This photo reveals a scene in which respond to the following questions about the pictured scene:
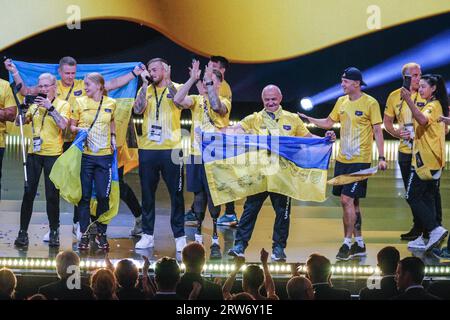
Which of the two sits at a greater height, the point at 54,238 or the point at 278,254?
the point at 54,238

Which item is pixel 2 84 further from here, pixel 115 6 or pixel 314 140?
pixel 115 6

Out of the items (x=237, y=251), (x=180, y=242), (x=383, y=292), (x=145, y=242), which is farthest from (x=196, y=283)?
(x=145, y=242)

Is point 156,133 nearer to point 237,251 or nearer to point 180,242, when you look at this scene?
point 180,242

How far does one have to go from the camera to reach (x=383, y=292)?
19.7 ft

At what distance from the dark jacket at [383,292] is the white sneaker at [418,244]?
2718 mm

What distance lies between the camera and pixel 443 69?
1429cm

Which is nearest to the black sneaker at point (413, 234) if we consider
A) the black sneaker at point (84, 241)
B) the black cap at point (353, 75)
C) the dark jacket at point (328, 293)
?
the black cap at point (353, 75)

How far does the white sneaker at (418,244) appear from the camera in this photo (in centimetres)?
875

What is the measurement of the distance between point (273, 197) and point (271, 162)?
332 millimetres

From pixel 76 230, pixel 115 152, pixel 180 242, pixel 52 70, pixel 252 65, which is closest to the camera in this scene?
pixel 180 242
